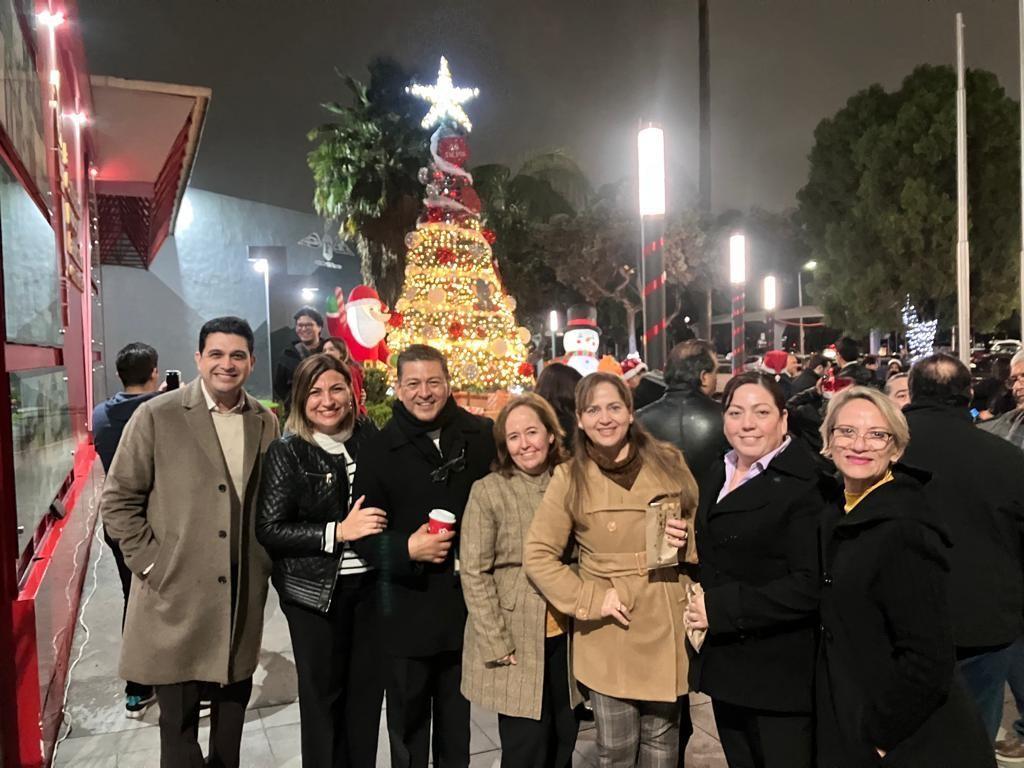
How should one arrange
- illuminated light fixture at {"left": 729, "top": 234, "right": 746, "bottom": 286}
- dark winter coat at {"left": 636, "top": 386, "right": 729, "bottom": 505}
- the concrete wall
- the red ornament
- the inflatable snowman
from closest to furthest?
dark winter coat at {"left": 636, "top": 386, "right": 729, "bottom": 505}
the inflatable snowman
illuminated light fixture at {"left": 729, "top": 234, "right": 746, "bottom": 286}
the red ornament
the concrete wall

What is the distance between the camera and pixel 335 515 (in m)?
2.73

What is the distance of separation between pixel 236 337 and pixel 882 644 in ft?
7.94

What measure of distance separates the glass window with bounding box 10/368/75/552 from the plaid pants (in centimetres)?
221

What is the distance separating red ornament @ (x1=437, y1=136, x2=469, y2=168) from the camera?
1096 centimetres

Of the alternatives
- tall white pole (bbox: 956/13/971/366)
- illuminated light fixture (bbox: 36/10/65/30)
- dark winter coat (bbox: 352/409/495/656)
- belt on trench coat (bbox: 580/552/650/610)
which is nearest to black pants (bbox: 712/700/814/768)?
belt on trench coat (bbox: 580/552/650/610)

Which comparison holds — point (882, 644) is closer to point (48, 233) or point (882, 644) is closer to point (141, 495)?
point (141, 495)

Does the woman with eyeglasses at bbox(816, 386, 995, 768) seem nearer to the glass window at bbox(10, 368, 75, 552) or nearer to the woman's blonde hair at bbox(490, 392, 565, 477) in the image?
the woman's blonde hair at bbox(490, 392, 565, 477)

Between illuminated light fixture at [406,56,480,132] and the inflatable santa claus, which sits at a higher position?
illuminated light fixture at [406,56,480,132]

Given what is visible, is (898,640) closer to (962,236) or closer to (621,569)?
Result: (621,569)

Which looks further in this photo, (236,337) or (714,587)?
(236,337)

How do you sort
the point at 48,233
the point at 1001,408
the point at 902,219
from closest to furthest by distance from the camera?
the point at 48,233 < the point at 1001,408 < the point at 902,219

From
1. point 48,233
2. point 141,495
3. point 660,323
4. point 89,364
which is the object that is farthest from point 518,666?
point 89,364

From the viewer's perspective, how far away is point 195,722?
2.74 m

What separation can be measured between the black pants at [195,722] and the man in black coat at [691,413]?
2252 mm
